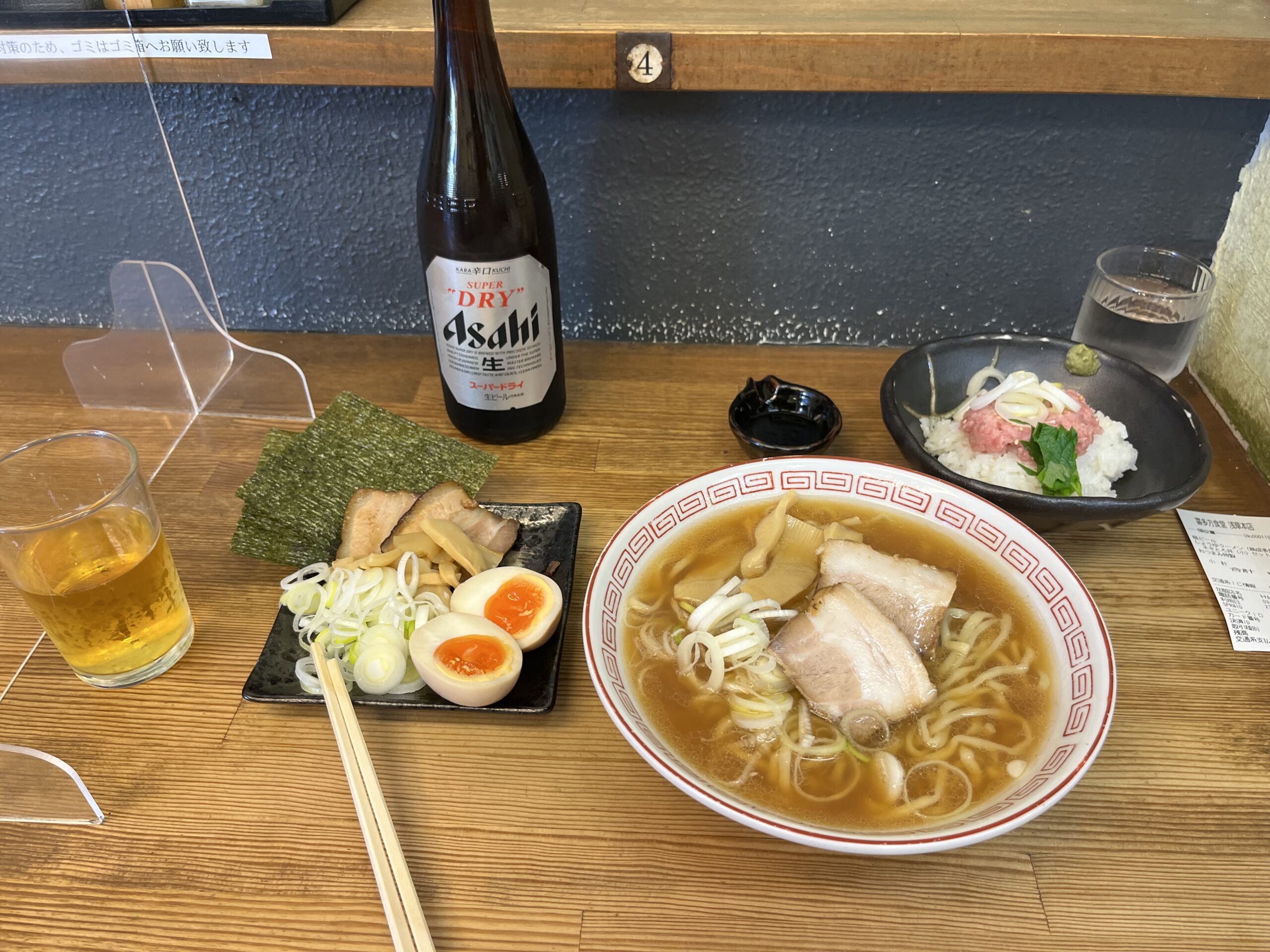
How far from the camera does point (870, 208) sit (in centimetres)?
152

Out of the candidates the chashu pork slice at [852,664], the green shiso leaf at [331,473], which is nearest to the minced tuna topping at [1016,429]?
the chashu pork slice at [852,664]

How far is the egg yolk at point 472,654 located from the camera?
92cm

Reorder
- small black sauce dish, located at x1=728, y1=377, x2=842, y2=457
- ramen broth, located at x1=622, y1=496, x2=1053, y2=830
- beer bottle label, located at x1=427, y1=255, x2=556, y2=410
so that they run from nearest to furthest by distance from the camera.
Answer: ramen broth, located at x1=622, y1=496, x2=1053, y2=830, beer bottle label, located at x1=427, y1=255, x2=556, y2=410, small black sauce dish, located at x1=728, y1=377, x2=842, y2=457

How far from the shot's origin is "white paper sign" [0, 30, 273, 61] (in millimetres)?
1214

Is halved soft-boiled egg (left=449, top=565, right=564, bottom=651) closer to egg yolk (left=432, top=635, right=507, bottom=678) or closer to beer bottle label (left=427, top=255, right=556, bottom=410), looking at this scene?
egg yolk (left=432, top=635, right=507, bottom=678)

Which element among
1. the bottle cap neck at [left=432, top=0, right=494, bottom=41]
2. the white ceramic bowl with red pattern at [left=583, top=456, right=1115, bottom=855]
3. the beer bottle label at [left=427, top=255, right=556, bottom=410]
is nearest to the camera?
the white ceramic bowl with red pattern at [left=583, top=456, right=1115, bottom=855]

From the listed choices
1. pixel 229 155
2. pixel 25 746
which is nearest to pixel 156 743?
pixel 25 746

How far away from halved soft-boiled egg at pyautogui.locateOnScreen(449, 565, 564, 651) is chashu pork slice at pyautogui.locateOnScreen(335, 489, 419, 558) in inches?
6.4

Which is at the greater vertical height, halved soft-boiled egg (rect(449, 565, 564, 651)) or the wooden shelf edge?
the wooden shelf edge

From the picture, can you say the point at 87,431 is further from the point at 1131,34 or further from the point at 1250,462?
the point at 1250,462

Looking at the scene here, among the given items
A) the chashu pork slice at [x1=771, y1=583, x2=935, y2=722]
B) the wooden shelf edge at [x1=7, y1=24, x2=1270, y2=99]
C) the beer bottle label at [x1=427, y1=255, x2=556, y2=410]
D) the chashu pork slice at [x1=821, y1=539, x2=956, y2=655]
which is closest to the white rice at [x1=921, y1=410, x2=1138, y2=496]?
the chashu pork slice at [x1=821, y1=539, x2=956, y2=655]

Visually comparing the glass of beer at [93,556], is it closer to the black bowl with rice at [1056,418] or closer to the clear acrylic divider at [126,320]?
the clear acrylic divider at [126,320]

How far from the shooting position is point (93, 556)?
3.06 feet

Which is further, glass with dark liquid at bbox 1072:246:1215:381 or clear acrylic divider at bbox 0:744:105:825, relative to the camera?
glass with dark liquid at bbox 1072:246:1215:381
